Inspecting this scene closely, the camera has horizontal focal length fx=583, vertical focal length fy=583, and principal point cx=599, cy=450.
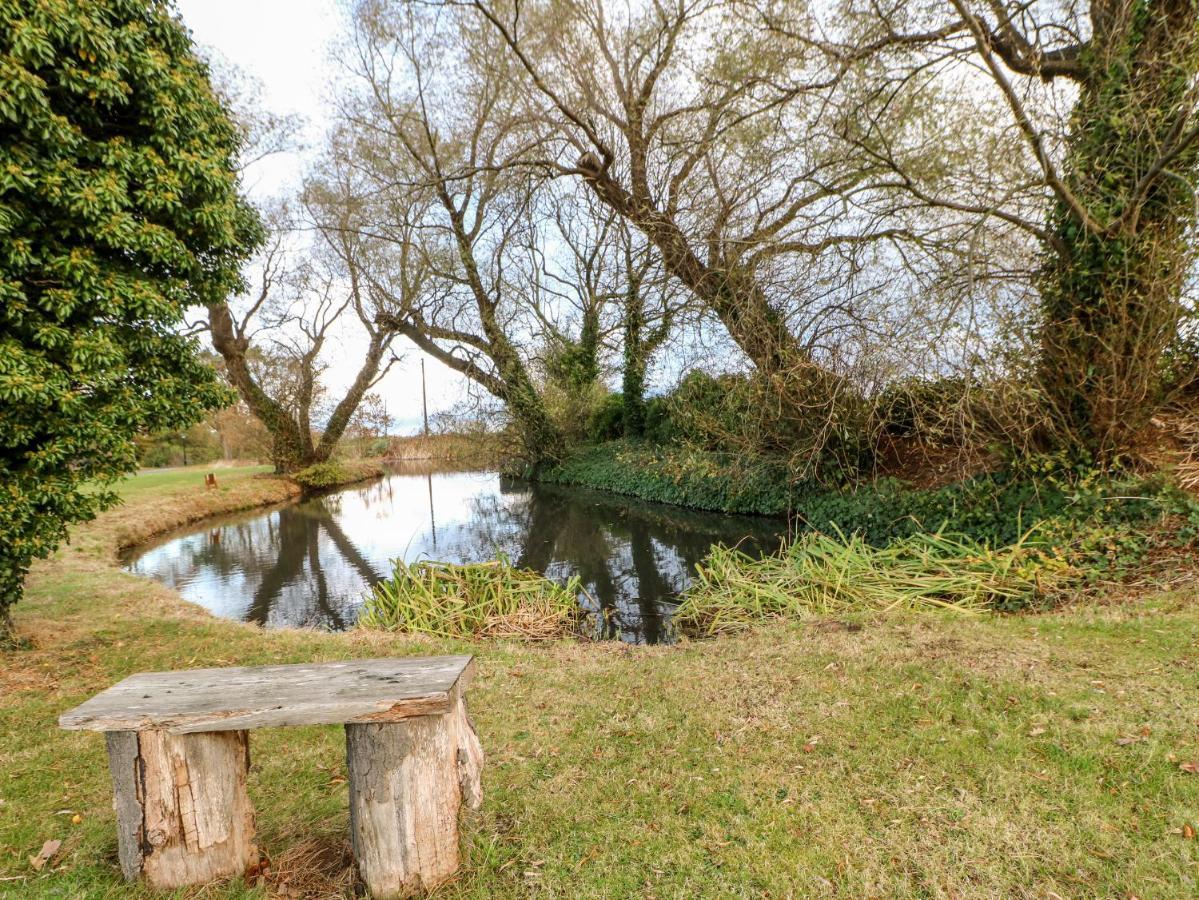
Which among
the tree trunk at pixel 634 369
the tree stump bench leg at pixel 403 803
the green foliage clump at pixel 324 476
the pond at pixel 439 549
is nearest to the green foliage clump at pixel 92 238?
the pond at pixel 439 549

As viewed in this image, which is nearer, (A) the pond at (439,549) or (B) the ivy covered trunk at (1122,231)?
(B) the ivy covered trunk at (1122,231)

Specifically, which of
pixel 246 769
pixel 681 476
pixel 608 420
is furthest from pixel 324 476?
pixel 246 769

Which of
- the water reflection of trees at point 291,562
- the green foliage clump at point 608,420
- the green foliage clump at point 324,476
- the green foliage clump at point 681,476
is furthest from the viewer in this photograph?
the green foliage clump at point 324,476

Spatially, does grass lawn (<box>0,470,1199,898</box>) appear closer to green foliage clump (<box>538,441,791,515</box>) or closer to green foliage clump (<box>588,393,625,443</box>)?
green foliage clump (<box>538,441,791,515</box>)

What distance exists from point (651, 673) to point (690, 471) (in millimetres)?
9068

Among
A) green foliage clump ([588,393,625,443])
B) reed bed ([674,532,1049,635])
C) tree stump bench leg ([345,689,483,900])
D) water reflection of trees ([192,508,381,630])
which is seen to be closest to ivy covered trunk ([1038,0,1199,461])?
reed bed ([674,532,1049,635])

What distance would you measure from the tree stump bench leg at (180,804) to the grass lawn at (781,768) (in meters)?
0.15

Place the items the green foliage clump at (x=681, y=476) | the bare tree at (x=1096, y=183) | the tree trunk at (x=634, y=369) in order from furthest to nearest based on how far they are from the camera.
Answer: the tree trunk at (x=634, y=369)
the green foliage clump at (x=681, y=476)
the bare tree at (x=1096, y=183)

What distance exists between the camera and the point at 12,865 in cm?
233

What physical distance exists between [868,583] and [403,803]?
215 inches

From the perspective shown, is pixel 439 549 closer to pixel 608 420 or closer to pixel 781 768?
pixel 781 768

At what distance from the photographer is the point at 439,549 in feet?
34.3

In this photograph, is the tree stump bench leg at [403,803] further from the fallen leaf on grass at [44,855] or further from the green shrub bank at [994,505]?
the green shrub bank at [994,505]

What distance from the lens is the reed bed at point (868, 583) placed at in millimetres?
5477
